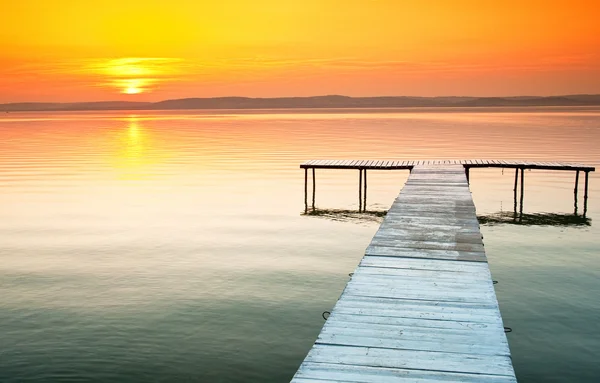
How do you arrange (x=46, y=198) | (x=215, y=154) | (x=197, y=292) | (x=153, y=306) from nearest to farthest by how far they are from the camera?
(x=153, y=306), (x=197, y=292), (x=46, y=198), (x=215, y=154)

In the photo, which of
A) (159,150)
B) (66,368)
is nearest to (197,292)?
(66,368)

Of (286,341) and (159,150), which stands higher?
(159,150)

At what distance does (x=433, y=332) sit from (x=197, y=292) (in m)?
5.96

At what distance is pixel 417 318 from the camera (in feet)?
22.6

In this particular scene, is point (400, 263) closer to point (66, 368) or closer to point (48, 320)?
point (66, 368)

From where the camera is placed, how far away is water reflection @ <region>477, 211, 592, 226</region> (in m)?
18.2

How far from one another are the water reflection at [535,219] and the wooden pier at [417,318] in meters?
7.22

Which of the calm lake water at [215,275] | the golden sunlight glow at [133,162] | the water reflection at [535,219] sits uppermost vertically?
the golden sunlight glow at [133,162]

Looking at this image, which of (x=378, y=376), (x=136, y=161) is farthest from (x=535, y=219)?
(x=136, y=161)

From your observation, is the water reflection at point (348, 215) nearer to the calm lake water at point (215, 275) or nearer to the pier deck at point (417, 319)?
the calm lake water at point (215, 275)

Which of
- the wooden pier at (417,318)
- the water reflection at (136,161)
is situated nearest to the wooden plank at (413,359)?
the wooden pier at (417,318)

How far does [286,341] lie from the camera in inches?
364

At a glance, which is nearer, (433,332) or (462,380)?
(462,380)

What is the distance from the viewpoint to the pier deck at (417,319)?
220 inches
